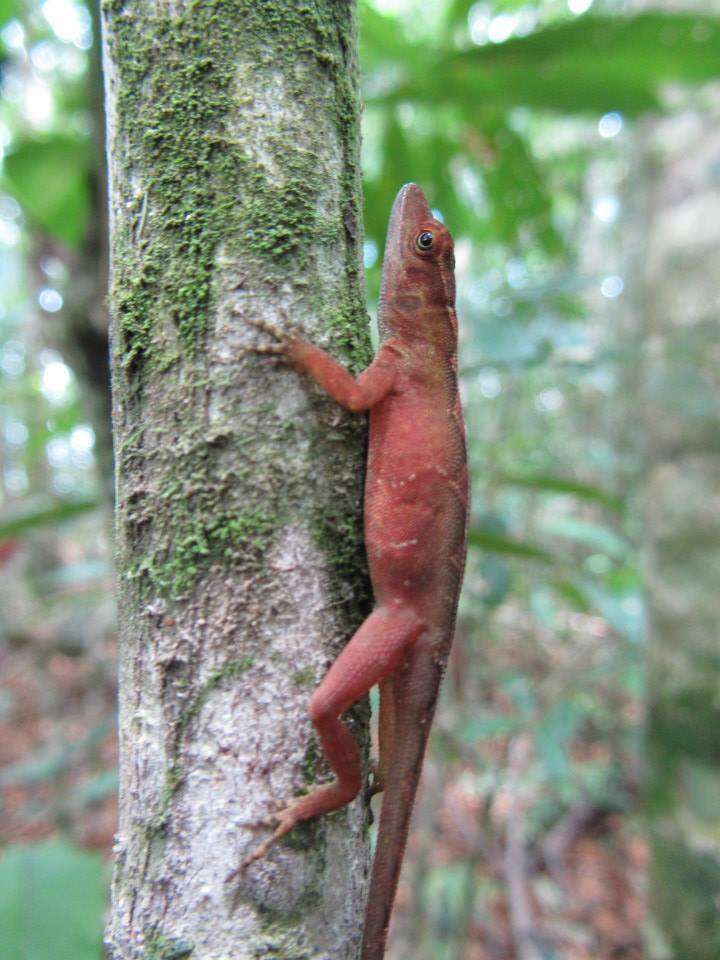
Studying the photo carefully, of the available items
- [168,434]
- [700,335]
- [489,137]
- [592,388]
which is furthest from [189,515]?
[592,388]

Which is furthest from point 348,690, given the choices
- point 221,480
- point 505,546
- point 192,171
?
point 505,546

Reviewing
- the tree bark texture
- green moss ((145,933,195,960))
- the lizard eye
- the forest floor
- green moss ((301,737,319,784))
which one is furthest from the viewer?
the forest floor

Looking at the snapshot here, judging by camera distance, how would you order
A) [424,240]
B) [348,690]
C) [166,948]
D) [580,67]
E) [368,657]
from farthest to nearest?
[580,67], [424,240], [368,657], [348,690], [166,948]

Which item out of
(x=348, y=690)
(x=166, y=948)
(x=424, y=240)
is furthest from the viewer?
(x=424, y=240)

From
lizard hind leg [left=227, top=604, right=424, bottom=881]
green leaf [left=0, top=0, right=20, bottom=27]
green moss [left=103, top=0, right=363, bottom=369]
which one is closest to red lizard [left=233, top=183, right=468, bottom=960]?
lizard hind leg [left=227, top=604, right=424, bottom=881]

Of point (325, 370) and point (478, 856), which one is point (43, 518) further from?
point (478, 856)

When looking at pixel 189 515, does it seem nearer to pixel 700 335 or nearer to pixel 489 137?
pixel 489 137

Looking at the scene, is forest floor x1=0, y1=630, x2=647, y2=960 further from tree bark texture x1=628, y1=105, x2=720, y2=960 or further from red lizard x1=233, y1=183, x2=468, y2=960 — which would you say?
red lizard x1=233, y1=183, x2=468, y2=960
